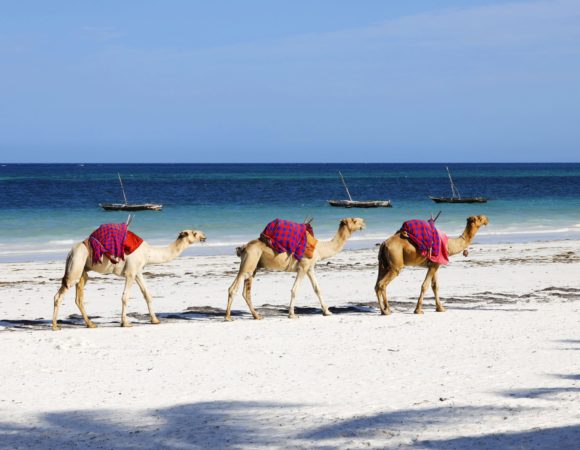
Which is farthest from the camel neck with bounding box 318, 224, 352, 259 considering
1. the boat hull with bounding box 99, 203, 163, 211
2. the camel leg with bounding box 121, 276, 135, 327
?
the boat hull with bounding box 99, 203, 163, 211

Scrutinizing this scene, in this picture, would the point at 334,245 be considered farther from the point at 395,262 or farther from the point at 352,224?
the point at 395,262

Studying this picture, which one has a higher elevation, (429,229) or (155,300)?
(429,229)

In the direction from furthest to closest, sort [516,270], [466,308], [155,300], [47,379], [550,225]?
[550,225]
[516,270]
[155,300]
[466,308]
[47,379]

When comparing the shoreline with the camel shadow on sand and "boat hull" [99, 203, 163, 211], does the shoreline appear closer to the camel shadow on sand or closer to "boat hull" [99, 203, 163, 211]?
the camel shadow on sand

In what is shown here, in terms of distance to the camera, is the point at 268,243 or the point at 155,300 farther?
the point at 155,300

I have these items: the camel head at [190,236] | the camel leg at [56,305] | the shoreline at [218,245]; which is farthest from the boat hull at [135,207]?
the camel leg at [56,305]

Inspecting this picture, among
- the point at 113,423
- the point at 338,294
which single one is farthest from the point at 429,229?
the point at 113,423

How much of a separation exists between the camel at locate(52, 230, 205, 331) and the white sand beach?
16.2 inches

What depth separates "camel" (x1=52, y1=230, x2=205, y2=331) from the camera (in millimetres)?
13039

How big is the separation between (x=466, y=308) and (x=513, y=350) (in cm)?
427

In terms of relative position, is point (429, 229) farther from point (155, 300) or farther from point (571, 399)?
point (571, 399)

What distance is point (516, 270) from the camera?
70.1 ft

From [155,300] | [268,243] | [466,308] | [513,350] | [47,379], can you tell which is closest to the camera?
[47,379]

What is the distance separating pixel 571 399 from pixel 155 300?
378 inches
